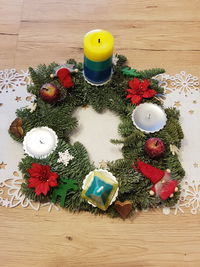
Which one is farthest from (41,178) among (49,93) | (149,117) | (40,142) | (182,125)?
(182,125)

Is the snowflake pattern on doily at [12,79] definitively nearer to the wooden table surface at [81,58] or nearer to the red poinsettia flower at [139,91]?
the wooden table surface at [81,58]

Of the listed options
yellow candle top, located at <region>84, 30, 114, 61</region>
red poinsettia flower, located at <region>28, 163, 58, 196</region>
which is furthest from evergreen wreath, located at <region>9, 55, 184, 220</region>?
yellow candle top, located at <region>84, 30, 114, 61</region>

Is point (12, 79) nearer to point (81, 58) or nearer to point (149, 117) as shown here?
point (81, 58)

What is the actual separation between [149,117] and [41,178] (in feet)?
1.08

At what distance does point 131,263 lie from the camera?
33.0 inches

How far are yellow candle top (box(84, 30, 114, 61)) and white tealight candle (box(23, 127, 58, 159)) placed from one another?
23cm

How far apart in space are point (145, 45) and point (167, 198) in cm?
56

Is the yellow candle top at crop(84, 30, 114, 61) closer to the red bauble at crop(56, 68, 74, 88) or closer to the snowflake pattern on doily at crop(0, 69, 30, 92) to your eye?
the red bauble at crop(56, 68, 74, 88)

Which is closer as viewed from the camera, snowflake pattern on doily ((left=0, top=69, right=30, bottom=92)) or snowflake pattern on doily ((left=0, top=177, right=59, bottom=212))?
snowflake pattern on doily ((left=0, top=177, right=59, bottom=212))

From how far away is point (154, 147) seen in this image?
86 cm

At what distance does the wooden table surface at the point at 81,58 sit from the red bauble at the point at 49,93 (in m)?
0.24

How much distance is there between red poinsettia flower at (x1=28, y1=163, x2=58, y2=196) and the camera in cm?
84

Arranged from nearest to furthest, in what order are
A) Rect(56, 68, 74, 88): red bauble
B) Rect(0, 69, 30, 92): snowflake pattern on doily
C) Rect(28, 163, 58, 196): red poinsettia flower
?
Rect(28, 163, 58, 196): red poinsettia flower, Rect(56, 68, 74, 88): red bauble, Rect(0, 69, 30, 92): snowflake pattern on doily

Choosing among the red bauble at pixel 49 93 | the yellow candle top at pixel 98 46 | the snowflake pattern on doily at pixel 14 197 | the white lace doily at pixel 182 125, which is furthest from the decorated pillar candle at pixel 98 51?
the snowflake pattern on doily at pixel 14 197
